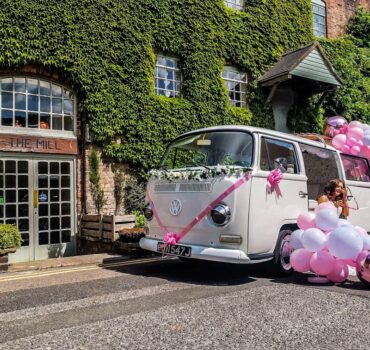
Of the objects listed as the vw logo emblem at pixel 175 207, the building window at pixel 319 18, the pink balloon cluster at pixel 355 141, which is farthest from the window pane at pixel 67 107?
the building window at pixel 319 18

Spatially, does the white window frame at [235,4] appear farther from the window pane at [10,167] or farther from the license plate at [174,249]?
the license plate at [174,249]

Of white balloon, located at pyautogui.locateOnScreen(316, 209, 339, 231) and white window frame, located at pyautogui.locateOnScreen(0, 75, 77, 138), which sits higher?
white window frame, located at pyautogui.locateOnScreen(0, 75, 77, 138)

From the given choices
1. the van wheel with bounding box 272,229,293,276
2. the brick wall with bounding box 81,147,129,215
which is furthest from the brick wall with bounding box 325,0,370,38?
the van wheel with bounding box 272,229,293,276

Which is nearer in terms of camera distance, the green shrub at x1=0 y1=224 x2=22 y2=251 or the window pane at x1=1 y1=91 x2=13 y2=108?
the green shrub at x1=0 y1=224 x2=22 y2=251

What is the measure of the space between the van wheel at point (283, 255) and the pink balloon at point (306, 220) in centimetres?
29

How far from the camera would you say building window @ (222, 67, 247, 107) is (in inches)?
577

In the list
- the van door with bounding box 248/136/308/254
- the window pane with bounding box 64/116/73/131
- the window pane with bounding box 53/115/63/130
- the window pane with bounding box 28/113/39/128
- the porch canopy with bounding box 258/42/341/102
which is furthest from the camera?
the porch canopy with bounding box 258/42/341/102

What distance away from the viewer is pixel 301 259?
600 centimetres

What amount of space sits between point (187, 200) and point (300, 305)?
231cm

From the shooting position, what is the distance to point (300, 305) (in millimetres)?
4770

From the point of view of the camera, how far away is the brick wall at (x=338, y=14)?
18.6 meters

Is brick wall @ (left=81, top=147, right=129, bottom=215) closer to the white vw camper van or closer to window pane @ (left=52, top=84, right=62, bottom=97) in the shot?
window pane @ (left=52, top=84, right=62, bottom=97)

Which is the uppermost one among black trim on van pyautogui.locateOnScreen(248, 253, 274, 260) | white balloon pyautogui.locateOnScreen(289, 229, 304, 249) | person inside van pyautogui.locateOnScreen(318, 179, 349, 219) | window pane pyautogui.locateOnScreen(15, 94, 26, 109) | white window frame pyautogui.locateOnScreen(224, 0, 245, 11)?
white window frame pyautogui.locateOnScreen(224, 0, 245, 11)

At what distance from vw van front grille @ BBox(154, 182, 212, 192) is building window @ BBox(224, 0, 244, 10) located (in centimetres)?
1079
